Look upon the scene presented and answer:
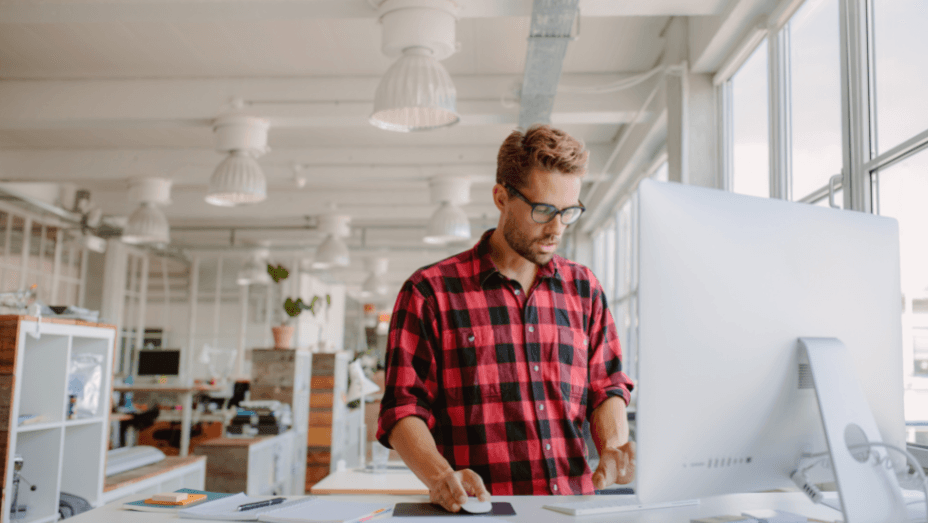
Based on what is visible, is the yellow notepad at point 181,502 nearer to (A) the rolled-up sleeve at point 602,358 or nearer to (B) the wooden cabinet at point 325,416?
(A) the rolled-up sleeve at point 602,358

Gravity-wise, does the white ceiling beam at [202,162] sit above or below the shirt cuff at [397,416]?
above

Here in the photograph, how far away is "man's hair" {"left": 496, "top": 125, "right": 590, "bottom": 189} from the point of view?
1.54 m

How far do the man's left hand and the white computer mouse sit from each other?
0.19 metres

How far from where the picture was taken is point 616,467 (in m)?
1.30

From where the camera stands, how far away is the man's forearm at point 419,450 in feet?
4.41

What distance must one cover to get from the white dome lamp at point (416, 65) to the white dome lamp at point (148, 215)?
3.95 m

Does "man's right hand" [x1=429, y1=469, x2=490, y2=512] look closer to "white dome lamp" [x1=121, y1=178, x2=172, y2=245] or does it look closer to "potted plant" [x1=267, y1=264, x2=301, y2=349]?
"potted plant" [x1=267, y1=264, x2=301, y2=349]

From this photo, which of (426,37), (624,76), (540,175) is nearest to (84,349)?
(426,37)

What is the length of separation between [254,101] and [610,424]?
5024 mm

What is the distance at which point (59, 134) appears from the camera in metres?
7.42

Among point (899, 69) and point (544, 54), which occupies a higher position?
point (544, 54)

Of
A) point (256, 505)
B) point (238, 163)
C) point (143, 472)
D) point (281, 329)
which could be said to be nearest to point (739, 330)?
point (256, 505)

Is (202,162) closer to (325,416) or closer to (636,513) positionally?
(325,416)

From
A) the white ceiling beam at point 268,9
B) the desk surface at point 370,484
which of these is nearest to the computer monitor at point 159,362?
the white ceiling beam at point 268,9
